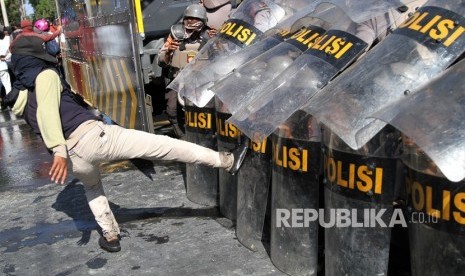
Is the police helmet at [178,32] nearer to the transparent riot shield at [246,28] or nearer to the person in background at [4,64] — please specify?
the transparent riot shield at [246,28]

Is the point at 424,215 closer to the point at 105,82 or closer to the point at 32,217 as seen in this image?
the point at 32,217

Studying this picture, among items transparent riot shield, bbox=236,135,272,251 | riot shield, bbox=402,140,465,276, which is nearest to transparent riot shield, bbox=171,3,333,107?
transparent riot shield, bbox=236,135,272,251

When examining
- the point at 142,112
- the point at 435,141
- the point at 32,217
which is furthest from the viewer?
the point at 142,112

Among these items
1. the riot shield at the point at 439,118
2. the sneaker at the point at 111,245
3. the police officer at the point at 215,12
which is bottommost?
the sneaker at the point at 111,245

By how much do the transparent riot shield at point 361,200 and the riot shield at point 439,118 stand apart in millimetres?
267

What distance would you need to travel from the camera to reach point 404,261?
3.00 metres

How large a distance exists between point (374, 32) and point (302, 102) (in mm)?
569

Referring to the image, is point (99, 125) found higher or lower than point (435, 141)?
lower

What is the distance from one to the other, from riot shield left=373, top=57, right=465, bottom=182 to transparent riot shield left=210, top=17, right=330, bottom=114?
1181 millimetres

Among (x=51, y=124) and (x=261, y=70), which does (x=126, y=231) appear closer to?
(x=51, y=124)

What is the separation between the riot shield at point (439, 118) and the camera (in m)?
2.03

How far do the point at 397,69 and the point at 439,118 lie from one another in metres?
0.46

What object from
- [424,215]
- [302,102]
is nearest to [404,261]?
[424,215]

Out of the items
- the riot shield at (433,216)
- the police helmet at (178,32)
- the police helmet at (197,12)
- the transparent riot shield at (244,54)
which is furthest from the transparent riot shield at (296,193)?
the police helmet at (178,32)
